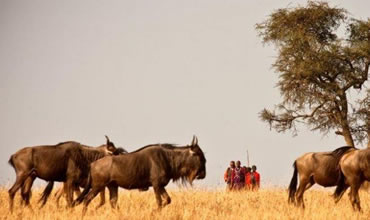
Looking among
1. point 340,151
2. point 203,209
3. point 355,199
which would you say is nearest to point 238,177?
point 340,151

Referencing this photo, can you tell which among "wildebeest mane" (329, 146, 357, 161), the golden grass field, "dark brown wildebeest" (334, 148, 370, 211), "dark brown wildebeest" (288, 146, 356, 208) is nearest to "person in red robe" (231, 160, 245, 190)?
the golden grass field

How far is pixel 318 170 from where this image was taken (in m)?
18.7

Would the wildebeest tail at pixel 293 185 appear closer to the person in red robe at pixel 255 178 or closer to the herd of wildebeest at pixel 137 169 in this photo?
the herd of wildebeest at pixel 137 169

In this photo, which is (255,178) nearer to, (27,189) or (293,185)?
(293,185)

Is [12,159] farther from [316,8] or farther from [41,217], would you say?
[316,8]

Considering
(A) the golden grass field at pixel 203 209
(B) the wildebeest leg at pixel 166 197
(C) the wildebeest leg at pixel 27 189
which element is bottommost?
(A) the golden grass field at pixel 203 209

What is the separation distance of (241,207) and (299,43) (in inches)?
809

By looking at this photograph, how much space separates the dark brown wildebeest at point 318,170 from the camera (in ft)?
61.1

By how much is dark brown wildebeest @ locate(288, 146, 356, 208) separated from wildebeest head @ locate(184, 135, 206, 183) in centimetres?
375

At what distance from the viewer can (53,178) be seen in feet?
55.7

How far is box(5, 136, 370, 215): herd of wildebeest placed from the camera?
15398 mm

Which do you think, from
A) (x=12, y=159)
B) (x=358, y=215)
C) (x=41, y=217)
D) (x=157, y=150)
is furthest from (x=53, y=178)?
(x=358, y=215)

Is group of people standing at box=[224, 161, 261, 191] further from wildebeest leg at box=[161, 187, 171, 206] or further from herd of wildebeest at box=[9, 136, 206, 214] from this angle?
wildebeest leg at box=[161, 187, 171, 206]

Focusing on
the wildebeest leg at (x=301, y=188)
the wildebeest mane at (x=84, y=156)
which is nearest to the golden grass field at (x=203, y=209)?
the wildebeest leg at (x=301, y=188)
